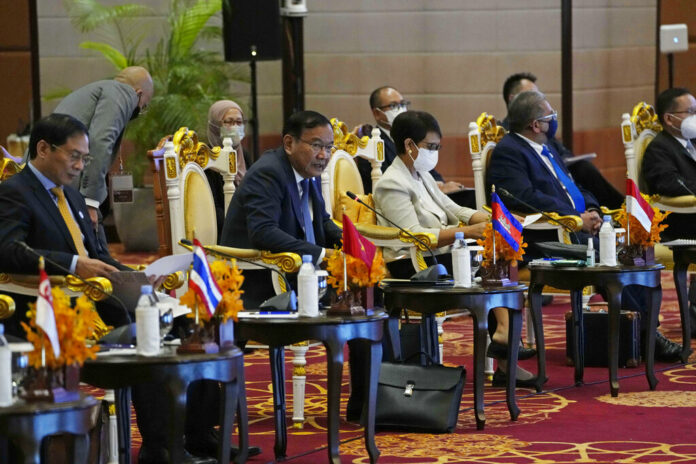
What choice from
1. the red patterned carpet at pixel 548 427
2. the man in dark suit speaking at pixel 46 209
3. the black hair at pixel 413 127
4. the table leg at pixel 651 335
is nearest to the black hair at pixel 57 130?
the man in dark suit speaking at pixel 46 209

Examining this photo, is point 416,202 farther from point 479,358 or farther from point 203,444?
point 203,444

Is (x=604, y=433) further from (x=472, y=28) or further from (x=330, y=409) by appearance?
(x=472, y=28)

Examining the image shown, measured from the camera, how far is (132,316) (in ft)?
14.3

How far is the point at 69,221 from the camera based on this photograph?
4453mm

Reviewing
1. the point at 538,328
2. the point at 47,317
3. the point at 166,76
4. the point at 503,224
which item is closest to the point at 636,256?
the point at 538,328

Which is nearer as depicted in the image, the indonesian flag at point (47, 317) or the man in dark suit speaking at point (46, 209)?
the indonesian flag at point (47, 317)

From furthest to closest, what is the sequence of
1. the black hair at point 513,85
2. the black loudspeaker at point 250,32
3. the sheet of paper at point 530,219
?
the black loudspeaker at point 250,32
the black hair at point 513,85
the sheet of paper at point 530,219

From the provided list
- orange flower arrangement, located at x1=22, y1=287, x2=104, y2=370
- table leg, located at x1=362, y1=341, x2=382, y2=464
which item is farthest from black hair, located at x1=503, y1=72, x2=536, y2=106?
orange flower arrangement, located at x1=22, y1=287, x2=104, y2=370

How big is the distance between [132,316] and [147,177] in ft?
22.8

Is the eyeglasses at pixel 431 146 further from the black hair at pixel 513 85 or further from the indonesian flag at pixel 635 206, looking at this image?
the black hair at pixel 513 85

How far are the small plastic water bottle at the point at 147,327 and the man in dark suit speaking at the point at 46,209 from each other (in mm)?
840

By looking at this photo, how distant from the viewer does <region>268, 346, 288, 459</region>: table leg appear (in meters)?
4.31

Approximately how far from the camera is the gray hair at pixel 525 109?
6363 mm

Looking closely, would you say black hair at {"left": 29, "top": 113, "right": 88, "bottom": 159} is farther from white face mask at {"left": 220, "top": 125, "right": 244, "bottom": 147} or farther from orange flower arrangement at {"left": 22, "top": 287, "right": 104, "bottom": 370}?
white face mask at {"left": 220, "top": 125, "right": 244, "bottom": 147}
